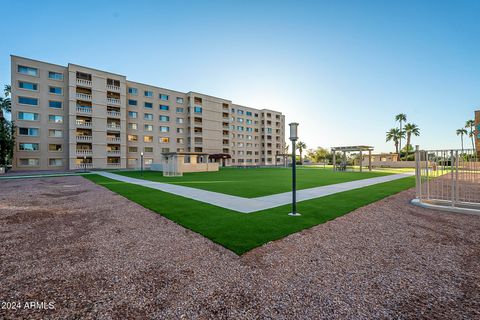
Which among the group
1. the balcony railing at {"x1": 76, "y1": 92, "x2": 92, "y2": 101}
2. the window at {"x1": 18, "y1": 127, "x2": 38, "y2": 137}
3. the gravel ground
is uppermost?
the balcony railing at {"x1": 76, "y1": 92, "x2": 92, "y2": 101}

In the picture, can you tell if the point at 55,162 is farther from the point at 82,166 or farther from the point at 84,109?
the point at 84,109

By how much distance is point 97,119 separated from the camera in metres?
39.1

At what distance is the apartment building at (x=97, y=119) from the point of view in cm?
3481

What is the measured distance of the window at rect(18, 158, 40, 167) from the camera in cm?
3441

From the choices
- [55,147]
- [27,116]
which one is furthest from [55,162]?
[27,116]

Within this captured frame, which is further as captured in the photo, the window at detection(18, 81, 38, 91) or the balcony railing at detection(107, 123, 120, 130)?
the balcony railing at detection(107, 123, 120, 130)

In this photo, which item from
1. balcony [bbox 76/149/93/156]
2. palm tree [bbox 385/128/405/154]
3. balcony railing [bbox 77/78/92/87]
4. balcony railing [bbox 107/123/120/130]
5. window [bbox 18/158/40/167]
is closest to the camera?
window [bbox 18/158/40/167]

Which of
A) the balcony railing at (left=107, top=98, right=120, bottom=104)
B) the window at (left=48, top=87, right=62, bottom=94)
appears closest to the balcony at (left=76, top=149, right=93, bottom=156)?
the balcony railing at (left=107, top=98, right=120, bottom=104)

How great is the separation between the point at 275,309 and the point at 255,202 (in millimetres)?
6149

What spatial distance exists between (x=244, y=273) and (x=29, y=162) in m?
48.5

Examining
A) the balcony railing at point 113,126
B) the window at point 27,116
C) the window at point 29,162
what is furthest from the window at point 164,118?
the window at point 29,162

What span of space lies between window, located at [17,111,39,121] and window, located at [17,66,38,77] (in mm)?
6842

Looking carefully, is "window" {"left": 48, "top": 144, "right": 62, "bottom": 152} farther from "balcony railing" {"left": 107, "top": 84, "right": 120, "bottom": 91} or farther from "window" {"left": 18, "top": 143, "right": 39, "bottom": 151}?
"balcony railing" {"left": 107, "top": 84, "right": 120, "bottom": 91}

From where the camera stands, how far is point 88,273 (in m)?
3.45
